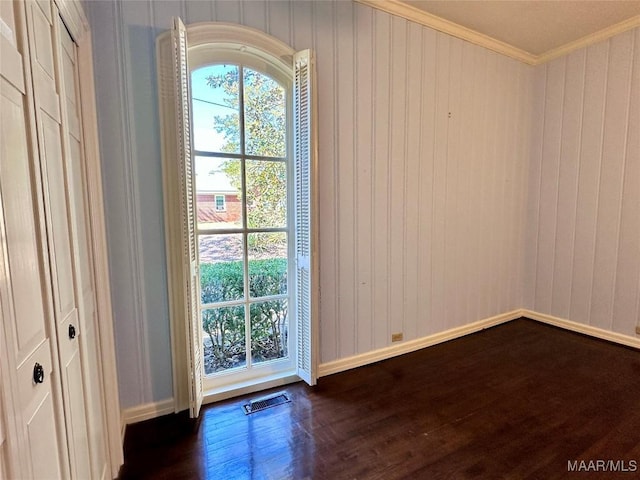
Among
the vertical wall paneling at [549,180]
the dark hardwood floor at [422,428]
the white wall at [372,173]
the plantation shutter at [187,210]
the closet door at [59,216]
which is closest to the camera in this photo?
the closet door at [59,216]

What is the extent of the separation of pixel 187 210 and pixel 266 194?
66cm

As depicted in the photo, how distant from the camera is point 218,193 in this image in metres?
2.19

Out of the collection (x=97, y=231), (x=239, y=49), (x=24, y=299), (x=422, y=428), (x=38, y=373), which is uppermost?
(x=239, y=49)

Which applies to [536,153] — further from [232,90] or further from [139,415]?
[139,415]

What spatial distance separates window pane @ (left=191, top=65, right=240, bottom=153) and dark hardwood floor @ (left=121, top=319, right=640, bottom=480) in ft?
5.81

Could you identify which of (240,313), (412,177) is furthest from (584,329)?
(240,313)

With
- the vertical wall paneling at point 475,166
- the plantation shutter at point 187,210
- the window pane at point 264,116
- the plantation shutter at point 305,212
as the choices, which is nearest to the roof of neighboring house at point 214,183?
the plantation shutter at point 187,210

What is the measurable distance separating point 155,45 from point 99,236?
1.17 meters

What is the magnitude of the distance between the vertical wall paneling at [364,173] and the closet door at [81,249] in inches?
69.3

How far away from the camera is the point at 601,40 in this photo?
300 centimetres

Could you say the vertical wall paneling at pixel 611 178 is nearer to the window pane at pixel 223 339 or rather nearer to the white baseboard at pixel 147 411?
the window pane at pixel 223 339

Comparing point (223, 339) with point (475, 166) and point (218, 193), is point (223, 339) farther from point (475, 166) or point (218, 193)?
point (475, 166)

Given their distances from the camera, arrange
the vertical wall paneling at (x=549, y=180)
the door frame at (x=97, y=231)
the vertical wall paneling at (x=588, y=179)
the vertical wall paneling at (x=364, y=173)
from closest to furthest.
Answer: the door frame at (x=97, y=231), the vertical wall paneling at (x=364, y=173), the vertical wall paneling at (x=588, y=179), the vertical wall paneling at (x=549, y=180)

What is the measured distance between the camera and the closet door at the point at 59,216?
96cm
